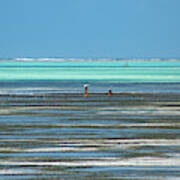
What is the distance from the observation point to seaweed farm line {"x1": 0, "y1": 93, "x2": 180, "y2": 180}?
1170cm

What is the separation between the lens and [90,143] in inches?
604

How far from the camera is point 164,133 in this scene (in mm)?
17453

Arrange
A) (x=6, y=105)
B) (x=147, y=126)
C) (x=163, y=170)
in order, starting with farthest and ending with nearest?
1. (x=6, y=105)
2. (x=147, y=126)
3. (x=163, y=170)

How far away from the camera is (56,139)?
16.1 metres

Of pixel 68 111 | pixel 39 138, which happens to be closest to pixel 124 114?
pixel 68 111

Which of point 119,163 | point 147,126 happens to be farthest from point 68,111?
point 119,163

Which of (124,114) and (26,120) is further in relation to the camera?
(124,114)

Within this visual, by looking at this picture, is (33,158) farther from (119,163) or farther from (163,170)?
(163,170)

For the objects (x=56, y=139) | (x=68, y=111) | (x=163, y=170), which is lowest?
(x=163, y=170)

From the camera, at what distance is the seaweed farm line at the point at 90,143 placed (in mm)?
11695

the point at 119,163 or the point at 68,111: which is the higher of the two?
the point at 68,111

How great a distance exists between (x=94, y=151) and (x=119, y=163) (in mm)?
1649

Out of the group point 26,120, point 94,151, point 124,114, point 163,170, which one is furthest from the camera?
point 124,114

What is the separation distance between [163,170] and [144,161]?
3.22 ft
